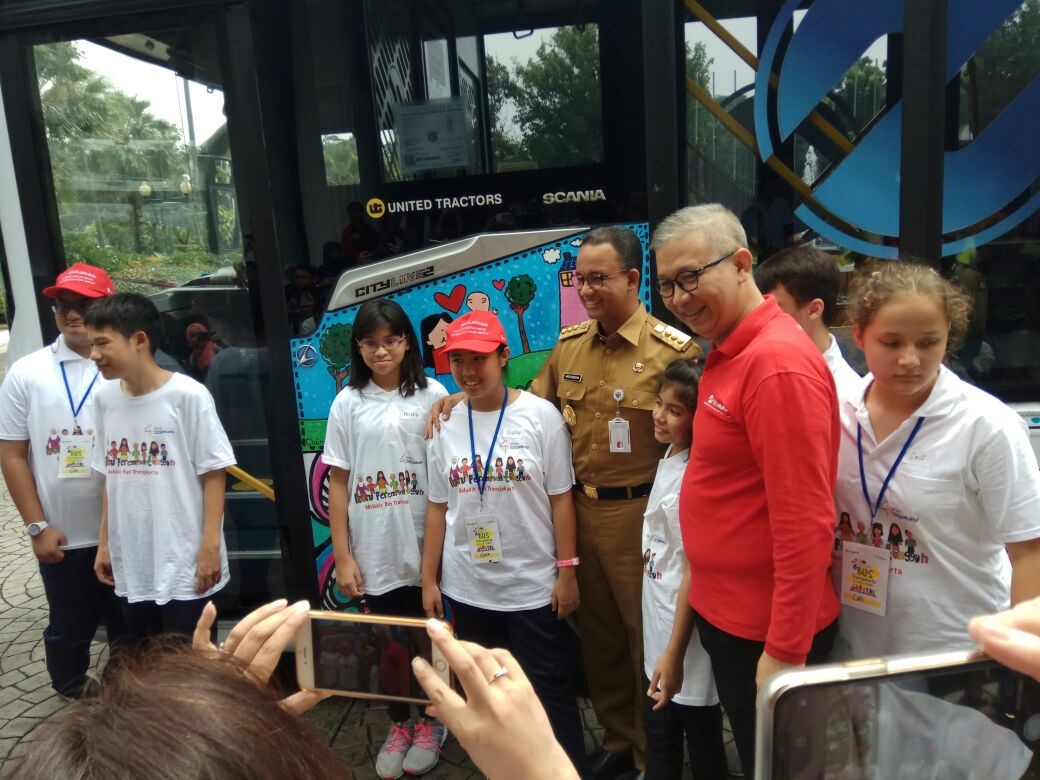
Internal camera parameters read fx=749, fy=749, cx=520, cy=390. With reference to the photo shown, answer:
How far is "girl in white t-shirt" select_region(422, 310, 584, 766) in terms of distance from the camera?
2.37 meters

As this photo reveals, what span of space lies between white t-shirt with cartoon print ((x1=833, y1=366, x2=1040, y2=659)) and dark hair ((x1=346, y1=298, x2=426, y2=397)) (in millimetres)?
1445

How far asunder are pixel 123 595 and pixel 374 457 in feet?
3.58

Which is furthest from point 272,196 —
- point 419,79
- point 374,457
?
point 374,457

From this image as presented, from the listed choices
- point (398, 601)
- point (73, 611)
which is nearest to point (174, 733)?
point (398, 601)

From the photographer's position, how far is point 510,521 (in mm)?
2393

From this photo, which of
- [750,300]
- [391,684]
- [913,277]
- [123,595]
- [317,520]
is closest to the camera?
[391,684]

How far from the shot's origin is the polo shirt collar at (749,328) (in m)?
1.70

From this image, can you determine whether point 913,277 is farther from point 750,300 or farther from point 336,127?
point 336,127

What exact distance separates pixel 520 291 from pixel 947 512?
5.09 ft

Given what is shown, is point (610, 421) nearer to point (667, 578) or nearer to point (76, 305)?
point (667, 578)

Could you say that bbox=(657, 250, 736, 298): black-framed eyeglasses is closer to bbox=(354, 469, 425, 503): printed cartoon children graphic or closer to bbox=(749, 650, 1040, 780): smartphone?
bbox=(749, 650, 1040, 780): smartphone

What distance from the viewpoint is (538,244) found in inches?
104

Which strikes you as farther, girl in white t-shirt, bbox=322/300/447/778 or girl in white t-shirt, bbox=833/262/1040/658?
girl in white t-shirt, bbox=322/300/447/778

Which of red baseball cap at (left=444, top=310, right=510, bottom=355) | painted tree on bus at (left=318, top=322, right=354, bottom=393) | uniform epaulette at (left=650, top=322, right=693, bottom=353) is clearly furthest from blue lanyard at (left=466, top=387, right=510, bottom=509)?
painted tree on bus at (left=318, top=322, right=354, bottom=393)
